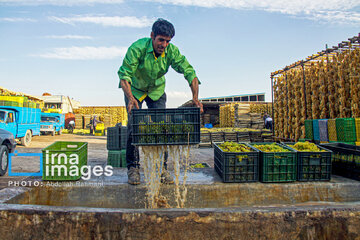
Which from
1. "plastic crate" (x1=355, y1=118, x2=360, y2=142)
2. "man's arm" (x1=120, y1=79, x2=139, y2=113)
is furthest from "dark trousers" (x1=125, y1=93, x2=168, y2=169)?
"plastic crate" (x1=355, y1=118, x2=360, y2=142)

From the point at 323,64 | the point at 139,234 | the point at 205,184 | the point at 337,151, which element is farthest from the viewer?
the point at 323,64

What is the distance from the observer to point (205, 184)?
12.2 feet

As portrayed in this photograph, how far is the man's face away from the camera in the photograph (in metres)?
3.52

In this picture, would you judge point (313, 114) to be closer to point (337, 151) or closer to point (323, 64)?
point (323, 64)

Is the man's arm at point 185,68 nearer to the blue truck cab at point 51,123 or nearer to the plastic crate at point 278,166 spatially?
the plastic crate at point 278,166

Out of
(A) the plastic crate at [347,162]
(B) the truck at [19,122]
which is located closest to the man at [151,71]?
(A) the plastic crate at [347,162]

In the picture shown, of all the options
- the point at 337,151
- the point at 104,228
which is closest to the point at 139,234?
the point at 104,228

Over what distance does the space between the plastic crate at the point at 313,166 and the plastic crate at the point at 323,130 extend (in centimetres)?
486

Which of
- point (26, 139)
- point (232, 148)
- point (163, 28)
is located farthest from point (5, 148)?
point (26, 139)

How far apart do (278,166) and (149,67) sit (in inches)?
102

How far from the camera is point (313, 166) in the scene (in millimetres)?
3912

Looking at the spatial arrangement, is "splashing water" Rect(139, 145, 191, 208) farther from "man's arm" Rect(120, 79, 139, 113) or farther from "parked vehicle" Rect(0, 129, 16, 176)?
"parked vehicle" Rect(0, 129, 16, 176)

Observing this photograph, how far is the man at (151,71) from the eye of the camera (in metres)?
3.53

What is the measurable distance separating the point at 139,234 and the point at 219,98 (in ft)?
104
